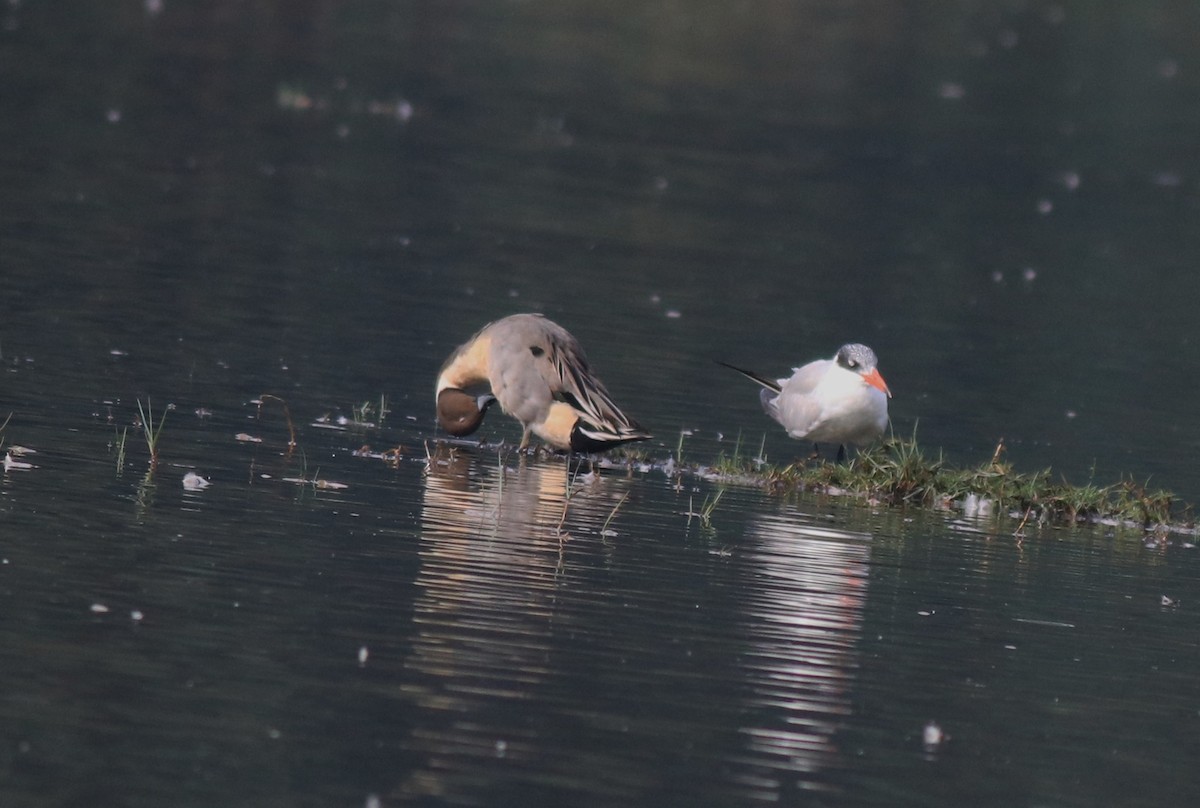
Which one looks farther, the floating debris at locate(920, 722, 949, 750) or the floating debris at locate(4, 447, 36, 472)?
the floating debris at locate(4, 447, 36, 472)

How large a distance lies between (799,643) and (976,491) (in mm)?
3523

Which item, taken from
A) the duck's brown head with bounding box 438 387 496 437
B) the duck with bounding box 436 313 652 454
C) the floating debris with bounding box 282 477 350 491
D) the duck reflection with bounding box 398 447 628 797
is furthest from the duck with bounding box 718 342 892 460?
the floating debris with bounding box 282 477 350 491

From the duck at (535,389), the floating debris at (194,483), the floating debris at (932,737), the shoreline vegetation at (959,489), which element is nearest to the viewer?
the floating debris at (932,737)

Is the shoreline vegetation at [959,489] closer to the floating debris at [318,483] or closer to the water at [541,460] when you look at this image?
the water at [541,460]

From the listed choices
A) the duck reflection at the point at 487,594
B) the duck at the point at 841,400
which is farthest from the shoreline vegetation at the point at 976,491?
the duck reflection at the point at 487,594

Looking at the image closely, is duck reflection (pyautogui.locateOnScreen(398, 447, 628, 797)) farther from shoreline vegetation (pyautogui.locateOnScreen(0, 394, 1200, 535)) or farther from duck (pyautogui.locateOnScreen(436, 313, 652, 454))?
shoreline vegetation (pyautogui.locateOnScreen(0, 394, 1200, 535))

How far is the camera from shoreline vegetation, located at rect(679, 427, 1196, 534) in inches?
464

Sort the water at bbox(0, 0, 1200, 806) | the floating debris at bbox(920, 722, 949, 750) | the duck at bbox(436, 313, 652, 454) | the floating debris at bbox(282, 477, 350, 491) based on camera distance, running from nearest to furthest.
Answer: the water at bbox(0, 0, 1200, 806) → the floating debris at bbox(920, 722, 949, 750) → the floating debris at bbox(282, 477, 350, 491) → the duck at bbox(436, 313, 652, 454)

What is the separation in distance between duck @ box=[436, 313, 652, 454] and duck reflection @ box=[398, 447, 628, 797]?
9.4 inches

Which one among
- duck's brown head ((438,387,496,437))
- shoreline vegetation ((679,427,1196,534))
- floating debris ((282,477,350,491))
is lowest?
floating debris ((282,477,350,491))

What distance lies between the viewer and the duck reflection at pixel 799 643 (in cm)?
724

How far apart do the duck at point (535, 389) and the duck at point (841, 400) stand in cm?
99

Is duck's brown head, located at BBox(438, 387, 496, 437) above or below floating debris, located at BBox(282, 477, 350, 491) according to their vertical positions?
above

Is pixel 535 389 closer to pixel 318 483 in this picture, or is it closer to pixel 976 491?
pixel 318 483
